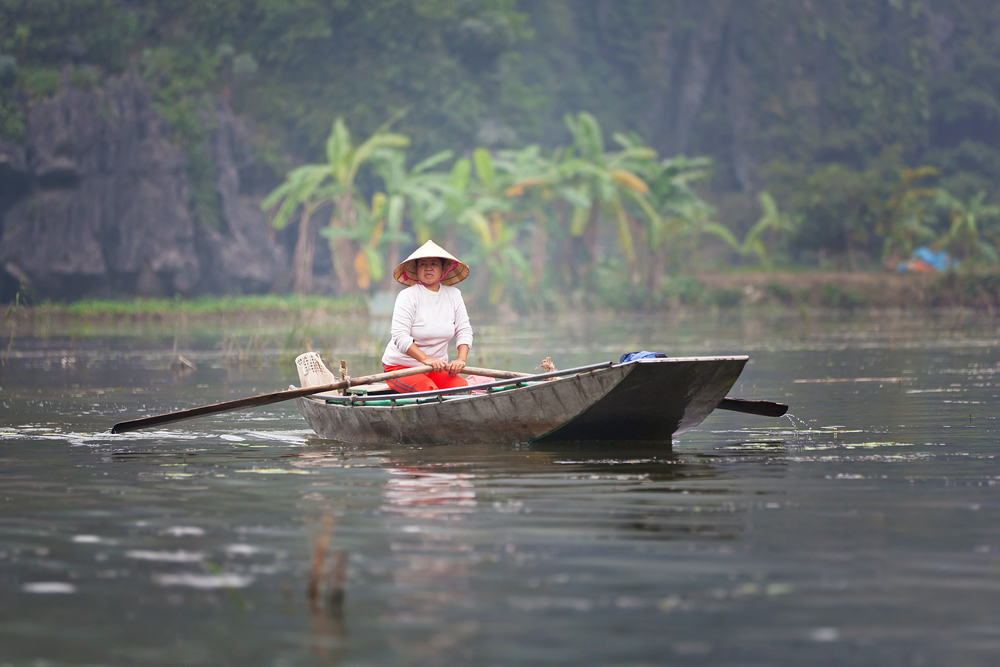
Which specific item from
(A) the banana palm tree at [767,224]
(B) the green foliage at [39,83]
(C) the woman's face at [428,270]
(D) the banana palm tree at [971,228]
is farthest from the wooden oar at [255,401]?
(A) the banana palm tree at [767,224]

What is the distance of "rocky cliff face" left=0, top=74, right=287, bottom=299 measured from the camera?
106 feet

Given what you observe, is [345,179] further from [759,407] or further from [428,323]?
[759,407]

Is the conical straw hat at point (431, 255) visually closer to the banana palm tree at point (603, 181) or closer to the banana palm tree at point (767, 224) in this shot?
the banana palm tree at point (603, 181)

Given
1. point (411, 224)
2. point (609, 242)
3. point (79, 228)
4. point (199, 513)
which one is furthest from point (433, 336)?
point (609, 242)

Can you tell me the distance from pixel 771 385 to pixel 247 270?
91.4 feet

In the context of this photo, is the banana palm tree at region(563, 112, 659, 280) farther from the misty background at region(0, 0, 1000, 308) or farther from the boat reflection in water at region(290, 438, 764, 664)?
the boat reflection in water at region(290, 438, 764, 664)

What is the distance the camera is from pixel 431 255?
26.3 feet

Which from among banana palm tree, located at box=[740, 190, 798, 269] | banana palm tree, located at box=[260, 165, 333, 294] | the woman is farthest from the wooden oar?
banana palm tree, located at box=[740, 190, 798, 269]

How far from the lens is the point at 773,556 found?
4.41m

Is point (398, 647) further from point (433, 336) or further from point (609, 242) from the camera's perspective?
point (609, 242)

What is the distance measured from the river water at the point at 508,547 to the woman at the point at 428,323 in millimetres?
603

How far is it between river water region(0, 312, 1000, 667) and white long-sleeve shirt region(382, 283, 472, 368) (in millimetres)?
714

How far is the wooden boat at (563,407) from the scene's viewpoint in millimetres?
7004

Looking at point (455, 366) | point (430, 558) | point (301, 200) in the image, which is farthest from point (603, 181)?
point (430, 558)
